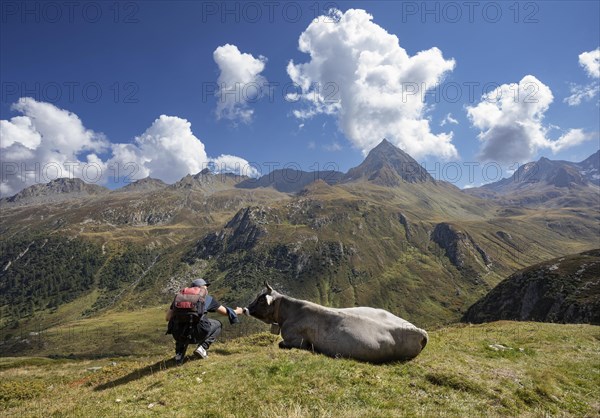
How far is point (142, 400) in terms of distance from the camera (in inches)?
401

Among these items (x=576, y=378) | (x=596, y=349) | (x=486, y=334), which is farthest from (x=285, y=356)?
(x=596, y=349)

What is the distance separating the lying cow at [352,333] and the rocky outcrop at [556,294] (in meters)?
125

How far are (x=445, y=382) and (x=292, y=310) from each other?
23.7ft

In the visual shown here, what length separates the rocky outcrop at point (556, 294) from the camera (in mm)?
126062

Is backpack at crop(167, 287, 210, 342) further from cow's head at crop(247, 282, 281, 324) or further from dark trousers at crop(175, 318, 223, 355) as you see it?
cow's head at crop(247, 282, 281, 324)

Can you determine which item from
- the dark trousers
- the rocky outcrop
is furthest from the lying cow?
the rocky outcrop

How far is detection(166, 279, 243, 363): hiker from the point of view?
13.4 m

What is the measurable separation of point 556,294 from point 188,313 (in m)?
184

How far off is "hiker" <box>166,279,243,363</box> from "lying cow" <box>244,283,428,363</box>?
2441mm

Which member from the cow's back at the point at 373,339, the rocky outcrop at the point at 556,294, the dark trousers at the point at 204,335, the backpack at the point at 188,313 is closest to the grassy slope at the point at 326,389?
the cow's back at the point at 373,339

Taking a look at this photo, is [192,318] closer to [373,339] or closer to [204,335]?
[204,335]

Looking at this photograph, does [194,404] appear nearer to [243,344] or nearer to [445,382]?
[445,382]

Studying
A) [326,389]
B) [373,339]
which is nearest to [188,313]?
[326,389]

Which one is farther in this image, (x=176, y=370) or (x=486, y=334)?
(x=486, y=334)
